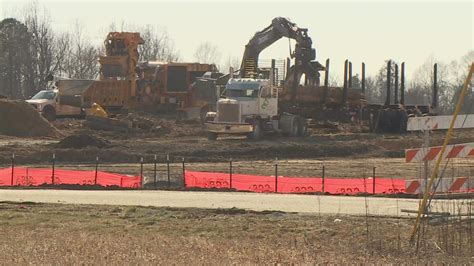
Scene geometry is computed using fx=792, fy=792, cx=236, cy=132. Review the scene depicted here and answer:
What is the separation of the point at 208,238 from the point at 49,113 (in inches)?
1673

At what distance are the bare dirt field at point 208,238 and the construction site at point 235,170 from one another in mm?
37

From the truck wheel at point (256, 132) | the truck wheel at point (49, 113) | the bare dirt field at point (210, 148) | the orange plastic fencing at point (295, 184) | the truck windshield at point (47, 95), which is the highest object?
the truck windshield at point (47, 95)

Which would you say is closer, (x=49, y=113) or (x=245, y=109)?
(x=245, y=109)

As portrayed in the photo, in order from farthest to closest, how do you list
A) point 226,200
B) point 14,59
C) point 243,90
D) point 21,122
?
point 14,59
point 21,122
point 243,90
point 226,200

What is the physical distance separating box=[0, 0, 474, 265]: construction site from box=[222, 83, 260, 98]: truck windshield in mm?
85

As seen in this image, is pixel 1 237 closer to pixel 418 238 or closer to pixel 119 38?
pixel 418 238

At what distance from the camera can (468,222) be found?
1155cm

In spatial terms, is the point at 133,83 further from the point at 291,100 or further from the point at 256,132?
the point at 256,132

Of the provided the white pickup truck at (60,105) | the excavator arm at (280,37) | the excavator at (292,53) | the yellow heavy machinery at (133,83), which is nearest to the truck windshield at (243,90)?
the excavator at (292,53)

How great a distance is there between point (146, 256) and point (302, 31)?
39.5 m

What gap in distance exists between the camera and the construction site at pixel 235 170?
10.8 metres

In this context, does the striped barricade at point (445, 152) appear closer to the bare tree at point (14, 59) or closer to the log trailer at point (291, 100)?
the log trailer at point (291, 100)

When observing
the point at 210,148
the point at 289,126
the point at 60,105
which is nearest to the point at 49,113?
the point at 60,105

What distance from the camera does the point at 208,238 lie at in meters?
11.9
